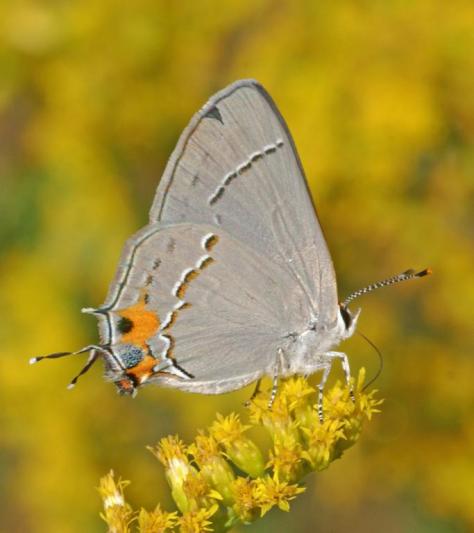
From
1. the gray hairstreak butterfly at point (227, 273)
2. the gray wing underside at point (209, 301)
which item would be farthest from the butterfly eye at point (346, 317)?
the gray wing underside at point (209, 301)

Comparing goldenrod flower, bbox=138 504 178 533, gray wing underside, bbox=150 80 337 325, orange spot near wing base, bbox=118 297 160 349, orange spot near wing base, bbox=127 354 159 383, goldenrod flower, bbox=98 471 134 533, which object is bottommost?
goldenrod flower, bbox=98 471 134 533

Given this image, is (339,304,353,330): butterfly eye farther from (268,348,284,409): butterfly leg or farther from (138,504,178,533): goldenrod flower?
(138,504,178,533): goldenrod flower

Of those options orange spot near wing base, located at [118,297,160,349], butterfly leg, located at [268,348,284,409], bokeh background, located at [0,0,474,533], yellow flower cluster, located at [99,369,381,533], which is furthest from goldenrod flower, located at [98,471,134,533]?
bokeh background, located at [0,0,474,533]

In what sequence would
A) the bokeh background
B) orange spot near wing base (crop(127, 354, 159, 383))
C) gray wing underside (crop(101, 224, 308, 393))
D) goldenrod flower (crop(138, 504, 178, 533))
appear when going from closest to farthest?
goldenrod flower (crop(138, 504, 178, 533))
orange spot near wing base (crop(127, 354, 159, 383))
gray wing underside (crop(101, 224, 308, 393))
the bokeh background

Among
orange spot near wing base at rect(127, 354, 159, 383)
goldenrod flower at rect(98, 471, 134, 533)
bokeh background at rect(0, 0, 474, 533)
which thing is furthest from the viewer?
bokeh background at rect(0, 0, 474, 533)

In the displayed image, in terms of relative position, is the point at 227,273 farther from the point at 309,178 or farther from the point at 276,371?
the point at 309,178

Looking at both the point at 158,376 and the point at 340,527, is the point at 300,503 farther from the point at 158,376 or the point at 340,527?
the point at 158,376

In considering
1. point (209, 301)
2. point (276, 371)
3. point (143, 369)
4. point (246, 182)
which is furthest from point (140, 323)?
point (246, 182)
